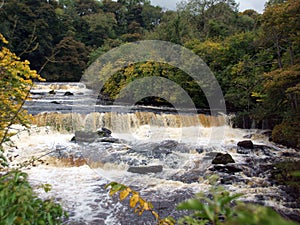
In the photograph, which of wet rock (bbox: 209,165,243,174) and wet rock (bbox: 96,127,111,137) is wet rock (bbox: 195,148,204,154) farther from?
wet rock (bbox: 96,127,111,137)

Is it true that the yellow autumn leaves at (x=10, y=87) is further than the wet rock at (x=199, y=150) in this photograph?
No

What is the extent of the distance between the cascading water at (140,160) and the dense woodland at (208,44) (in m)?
1.18

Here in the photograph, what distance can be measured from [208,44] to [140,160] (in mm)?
9572

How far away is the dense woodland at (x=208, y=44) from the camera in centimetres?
704

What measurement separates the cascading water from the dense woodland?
3.89 feet

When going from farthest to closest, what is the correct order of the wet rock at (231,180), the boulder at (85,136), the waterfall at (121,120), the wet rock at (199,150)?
the waterfall at (121,120) < the boulder at (85,136) < the wet rock at (199,150) < the wet rock at (231,180)

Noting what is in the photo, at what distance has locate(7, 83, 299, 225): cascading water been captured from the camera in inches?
189

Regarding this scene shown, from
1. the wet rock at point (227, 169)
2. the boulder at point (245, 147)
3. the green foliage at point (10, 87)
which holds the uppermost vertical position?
the green foliage at point (10, 87)

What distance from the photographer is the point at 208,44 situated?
14742mm

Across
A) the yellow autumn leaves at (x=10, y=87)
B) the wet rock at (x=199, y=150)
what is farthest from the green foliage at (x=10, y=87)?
the wet rock at (x=199, y=150)

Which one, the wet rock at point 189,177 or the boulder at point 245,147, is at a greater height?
the boulder at point 245,147

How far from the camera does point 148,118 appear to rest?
430 inches

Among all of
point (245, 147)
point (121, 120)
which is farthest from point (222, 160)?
point (121, 120)

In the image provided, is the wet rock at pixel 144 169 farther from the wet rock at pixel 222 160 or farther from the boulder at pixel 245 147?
the boulder at pixel 245 147
